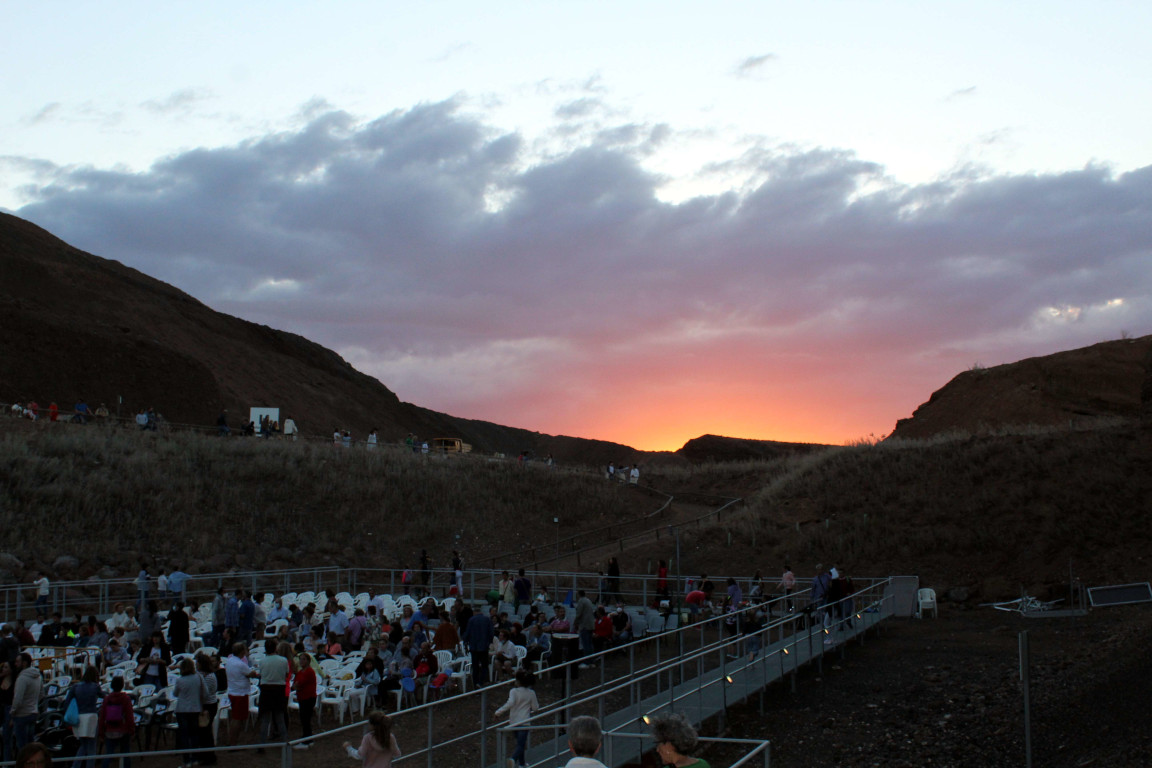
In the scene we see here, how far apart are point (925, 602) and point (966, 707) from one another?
987cm

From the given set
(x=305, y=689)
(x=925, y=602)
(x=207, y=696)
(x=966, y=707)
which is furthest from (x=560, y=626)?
(x=925, y=602)

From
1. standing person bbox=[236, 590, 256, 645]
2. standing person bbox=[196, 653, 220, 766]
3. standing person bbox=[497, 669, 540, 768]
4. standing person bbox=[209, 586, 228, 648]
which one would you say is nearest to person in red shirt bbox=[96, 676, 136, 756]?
standing person bbox=[196, 653, 220, 766]

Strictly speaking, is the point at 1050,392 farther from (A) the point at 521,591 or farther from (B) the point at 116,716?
(B) the point at 116,716

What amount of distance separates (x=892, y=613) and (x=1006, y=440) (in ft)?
47.4

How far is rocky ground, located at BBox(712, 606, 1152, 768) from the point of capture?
11.9m

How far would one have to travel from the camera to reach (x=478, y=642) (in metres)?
14.2

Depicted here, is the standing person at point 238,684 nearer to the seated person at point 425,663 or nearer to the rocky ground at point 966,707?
the seated person at point 425,663

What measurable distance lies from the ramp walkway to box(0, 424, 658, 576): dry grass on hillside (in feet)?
65.4

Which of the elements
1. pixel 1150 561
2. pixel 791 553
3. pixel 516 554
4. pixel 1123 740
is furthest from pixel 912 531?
pixel 1123 740

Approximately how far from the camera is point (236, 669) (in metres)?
11.5

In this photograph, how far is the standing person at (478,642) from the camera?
14.1 m

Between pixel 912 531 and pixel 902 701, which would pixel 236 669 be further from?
pixel 912 531

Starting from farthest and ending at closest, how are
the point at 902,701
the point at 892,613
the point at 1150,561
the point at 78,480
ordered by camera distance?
the point at 78,480 < the point at 1150,561 < the point at 892,613 < the point at 902,701

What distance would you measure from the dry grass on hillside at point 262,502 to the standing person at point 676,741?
91.6 ft
